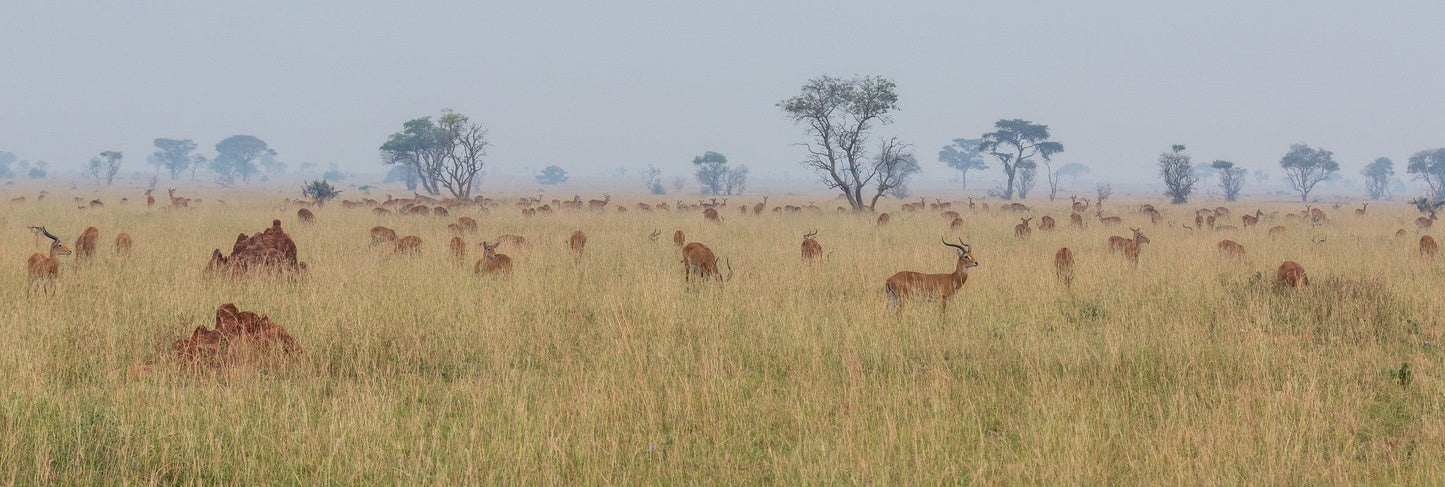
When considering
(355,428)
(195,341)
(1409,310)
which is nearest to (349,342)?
(195,341)

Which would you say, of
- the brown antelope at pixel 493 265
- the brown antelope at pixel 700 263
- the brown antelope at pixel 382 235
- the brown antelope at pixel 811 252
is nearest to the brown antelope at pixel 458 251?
the brown antelope at pixel 493 265

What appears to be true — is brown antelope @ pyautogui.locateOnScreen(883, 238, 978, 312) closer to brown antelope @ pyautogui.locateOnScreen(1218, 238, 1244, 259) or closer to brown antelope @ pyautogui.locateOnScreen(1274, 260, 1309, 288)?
brown antelope @ pyautogui.locateOnScreen(1274, 260, 1309, 288)

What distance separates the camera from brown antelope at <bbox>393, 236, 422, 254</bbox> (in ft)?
41.7

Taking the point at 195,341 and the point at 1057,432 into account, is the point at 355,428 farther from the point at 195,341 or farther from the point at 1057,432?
the point at 1057,432

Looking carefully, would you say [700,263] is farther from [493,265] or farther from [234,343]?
[234,343]

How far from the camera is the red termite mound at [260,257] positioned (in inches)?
383

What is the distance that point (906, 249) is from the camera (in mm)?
13828

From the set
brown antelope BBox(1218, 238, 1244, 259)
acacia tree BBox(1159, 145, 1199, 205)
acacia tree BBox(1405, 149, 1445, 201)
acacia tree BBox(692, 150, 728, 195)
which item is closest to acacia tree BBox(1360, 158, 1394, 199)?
acacia tree BBox(1405, 149, 1445, 201)

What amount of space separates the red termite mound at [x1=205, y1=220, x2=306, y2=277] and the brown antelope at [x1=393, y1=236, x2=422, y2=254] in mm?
2241

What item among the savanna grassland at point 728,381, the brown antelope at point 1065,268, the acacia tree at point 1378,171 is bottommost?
the savanna grassland at point 728,381

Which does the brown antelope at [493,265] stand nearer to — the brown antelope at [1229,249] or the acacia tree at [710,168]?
the brown antelope at [1229,249]

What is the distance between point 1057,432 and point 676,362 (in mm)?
2785

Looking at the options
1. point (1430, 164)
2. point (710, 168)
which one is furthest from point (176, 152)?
point (1430, 164)

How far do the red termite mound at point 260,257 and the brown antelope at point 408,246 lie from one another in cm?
224
